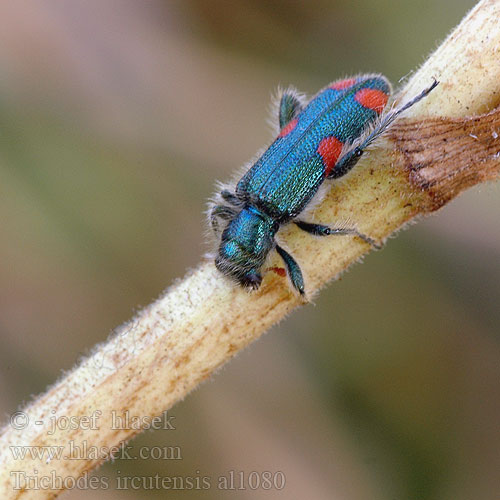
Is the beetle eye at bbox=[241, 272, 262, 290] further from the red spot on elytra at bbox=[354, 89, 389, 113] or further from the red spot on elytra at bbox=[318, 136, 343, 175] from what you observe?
the red spot on elytra at bbox=[354, 89, 389, 113]

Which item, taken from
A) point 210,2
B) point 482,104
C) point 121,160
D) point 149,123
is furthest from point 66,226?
point 482,104

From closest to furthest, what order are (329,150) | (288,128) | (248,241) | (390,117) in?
1. (390,117)
2. (329,150)
3. (248,241)
4. (288,128)

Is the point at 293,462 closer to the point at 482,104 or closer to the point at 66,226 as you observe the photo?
the point at 66,226

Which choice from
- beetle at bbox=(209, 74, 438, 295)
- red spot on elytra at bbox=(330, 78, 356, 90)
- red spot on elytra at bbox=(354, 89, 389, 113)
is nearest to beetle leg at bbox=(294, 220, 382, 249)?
beetle at bbox=(209, 74, 438, 295)

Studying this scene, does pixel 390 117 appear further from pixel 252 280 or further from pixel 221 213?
pixel 221 213

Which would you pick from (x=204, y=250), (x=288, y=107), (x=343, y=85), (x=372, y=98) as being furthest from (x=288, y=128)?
(x=204, y=250)

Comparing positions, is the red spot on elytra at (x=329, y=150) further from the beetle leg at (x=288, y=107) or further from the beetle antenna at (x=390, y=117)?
the beetle leg at (x=288, y=107)
